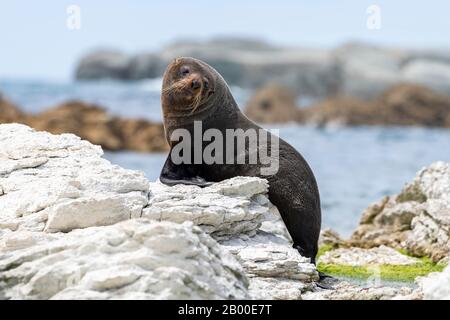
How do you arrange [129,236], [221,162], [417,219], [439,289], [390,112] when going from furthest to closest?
[390,112] < [417,219] < [221,162] < [439,289] < [129,236]

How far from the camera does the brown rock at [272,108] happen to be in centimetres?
6328

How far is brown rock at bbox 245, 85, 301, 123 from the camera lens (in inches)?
2491

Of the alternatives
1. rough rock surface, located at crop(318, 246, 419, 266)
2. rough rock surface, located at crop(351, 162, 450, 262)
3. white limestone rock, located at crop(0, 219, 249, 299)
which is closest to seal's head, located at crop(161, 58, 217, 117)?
rough rock surface, located at crop(318, 246, 419, 266)

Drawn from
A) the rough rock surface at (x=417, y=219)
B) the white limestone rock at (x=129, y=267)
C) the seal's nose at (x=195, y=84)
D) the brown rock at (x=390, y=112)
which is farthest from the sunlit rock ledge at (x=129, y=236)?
the brown rock at (x=390, y=112)

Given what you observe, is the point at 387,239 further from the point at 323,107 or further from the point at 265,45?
A: the point at 265,45

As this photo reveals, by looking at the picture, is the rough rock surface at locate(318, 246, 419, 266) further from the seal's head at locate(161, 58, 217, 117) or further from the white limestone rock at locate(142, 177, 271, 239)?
the seal's head at locate(161, 58, 217, 117)

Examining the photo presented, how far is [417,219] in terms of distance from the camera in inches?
507

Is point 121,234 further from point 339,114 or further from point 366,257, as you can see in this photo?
point 339,114

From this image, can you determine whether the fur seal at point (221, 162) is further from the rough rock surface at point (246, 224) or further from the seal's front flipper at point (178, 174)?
the rough rock surface at point (246, 224)

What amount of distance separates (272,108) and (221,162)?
177 feet

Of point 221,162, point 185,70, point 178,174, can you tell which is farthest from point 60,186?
point 185,70

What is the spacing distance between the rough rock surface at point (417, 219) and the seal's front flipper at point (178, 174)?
11.3 ft

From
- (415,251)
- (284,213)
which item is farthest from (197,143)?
(415,251)
